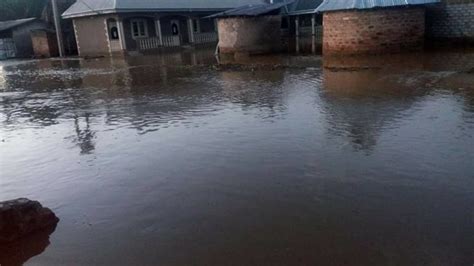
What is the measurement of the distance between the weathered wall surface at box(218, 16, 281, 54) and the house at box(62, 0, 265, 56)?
944 centimetres

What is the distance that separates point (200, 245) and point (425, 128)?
471cm

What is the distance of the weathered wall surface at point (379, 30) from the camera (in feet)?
57.9

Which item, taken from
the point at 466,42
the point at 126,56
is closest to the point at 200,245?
the point at 466,42

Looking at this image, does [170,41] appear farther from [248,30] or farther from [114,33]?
[248,30]

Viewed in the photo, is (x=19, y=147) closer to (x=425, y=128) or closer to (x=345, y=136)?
(x=345, y=136)

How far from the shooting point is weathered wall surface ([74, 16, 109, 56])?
1241 inches

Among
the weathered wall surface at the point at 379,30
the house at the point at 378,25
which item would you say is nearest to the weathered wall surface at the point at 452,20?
the house at the point at 378,25

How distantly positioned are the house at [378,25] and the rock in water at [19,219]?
53.0ft

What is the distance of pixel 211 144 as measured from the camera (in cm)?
697

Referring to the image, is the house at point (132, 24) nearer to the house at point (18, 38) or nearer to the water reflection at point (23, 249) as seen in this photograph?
the house at point (18, 38)

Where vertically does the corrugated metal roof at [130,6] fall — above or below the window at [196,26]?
above

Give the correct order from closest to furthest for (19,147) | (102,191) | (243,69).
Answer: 1. (102,191)
2. (19,147)
3. (243,69)

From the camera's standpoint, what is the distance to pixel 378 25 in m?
17.7

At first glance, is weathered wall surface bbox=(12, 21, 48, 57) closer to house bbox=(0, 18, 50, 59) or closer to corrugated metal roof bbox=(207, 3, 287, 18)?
house bbox=(0, 18, 50, 59)
